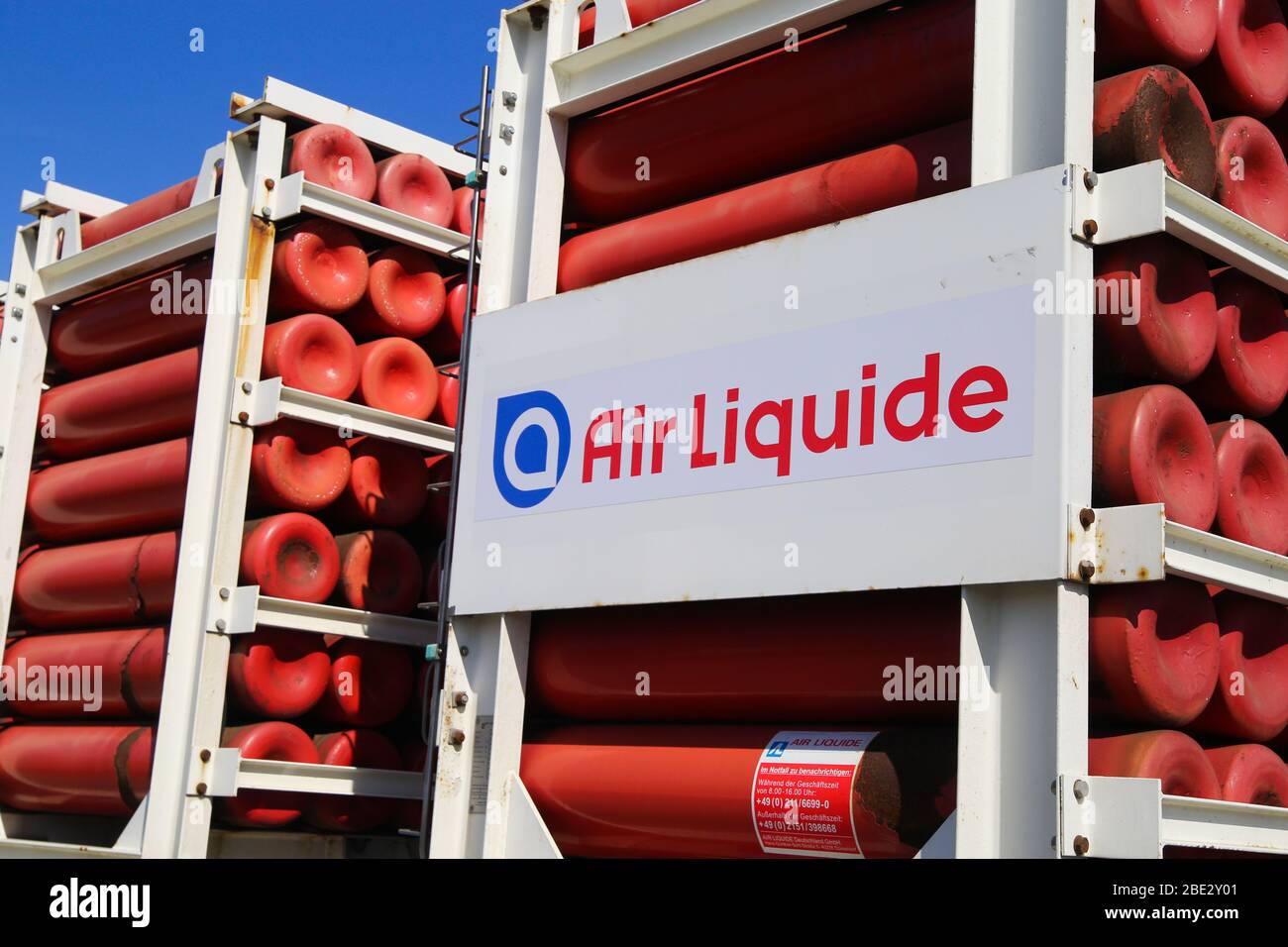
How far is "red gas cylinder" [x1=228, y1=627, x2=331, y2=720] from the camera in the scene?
246 inches

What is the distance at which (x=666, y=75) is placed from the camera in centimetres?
535

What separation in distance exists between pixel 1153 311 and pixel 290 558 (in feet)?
12.4

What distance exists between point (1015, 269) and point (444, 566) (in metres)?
2.46

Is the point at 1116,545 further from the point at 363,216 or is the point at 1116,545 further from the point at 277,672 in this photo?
the point at 363,216

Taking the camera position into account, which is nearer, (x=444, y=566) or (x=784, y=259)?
(x=784, y=259)

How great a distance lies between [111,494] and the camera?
707 centimetres

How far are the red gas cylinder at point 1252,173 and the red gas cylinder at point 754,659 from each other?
49.9 inches

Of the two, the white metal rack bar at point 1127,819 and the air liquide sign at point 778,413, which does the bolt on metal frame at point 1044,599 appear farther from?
the air liquide sign at point 778,413

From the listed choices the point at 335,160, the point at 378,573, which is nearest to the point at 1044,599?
the point at 378,573

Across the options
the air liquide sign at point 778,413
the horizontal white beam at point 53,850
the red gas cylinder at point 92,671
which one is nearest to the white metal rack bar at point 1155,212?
the air liquide sign at point 778,413

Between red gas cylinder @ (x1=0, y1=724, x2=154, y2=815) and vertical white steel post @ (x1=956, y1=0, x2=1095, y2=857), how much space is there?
3.87 m

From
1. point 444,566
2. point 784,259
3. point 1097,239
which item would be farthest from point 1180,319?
point 444,566
